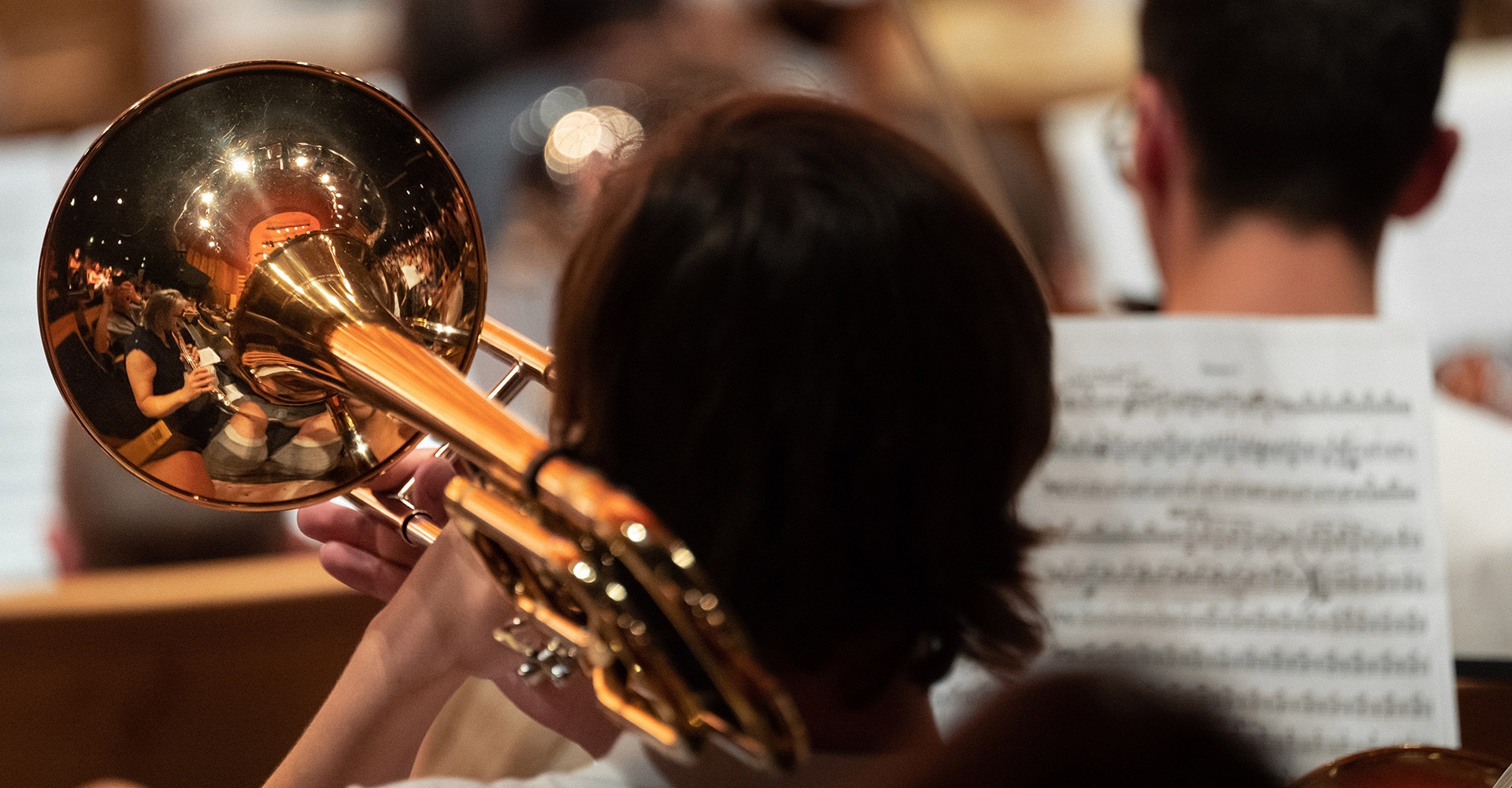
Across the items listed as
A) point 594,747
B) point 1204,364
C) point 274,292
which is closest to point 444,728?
point 594,747

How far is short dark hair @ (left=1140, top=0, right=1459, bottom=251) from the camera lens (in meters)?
1.14

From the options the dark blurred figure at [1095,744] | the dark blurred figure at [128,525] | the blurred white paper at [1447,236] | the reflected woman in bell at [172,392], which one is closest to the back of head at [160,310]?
the reflected woman in bell at [172,392]

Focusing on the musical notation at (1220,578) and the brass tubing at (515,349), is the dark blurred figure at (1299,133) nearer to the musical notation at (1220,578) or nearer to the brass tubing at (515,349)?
the musical notation at (1220,578)

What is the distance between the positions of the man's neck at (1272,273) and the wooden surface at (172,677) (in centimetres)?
78

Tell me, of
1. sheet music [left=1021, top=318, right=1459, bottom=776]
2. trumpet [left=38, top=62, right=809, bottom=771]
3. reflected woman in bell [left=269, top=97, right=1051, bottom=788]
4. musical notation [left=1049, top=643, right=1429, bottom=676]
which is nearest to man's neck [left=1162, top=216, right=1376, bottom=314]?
sheet music [left=1021, top=318, right=1459, bottom=776]

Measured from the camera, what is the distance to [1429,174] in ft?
3.91

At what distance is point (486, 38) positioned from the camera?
2.52 meters

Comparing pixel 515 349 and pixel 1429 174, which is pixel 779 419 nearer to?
pixel 515 349

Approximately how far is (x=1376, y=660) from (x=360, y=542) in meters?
0.57

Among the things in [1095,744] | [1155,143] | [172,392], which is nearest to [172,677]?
[172,392]

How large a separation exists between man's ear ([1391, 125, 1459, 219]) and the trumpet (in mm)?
926

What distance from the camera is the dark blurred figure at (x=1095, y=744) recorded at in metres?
0.31

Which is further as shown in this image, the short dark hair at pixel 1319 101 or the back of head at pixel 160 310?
the short dark hair at pixel 1319 101

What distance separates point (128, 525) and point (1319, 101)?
3.84ft
